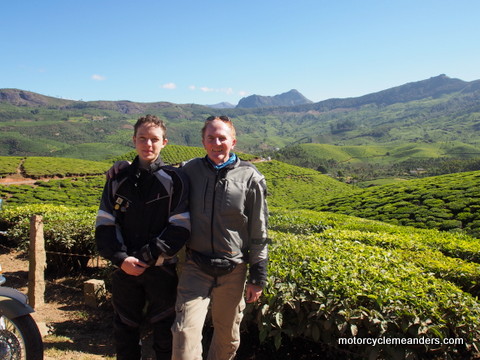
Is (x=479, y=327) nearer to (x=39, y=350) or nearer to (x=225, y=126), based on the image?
(x=225, y=126)

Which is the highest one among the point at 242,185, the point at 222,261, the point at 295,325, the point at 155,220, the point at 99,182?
the point at 242,185

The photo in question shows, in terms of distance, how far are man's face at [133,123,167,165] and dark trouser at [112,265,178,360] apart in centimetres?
87

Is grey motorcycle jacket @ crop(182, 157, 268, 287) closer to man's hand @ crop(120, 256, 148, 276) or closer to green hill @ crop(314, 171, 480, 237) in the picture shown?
man's hand @ crop(120, 256, 148, 276)

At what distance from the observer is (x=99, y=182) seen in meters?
45.4

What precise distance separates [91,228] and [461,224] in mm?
15229

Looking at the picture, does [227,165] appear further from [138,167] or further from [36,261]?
[36,261]

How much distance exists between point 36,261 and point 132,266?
2425mm

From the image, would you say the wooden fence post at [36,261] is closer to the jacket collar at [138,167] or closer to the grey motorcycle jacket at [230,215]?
the jacket collar at [138,167]

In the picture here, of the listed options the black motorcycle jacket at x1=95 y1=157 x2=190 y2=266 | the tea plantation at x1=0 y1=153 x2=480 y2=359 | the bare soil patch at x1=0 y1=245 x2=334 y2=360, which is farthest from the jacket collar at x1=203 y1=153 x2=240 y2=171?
the bare soil patch at x1=0 y1=245 x2=334 y2=360

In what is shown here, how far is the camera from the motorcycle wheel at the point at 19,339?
2426 millimetres

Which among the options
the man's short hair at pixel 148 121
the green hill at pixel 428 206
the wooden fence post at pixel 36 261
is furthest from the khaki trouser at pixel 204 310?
the green hill at pixel 428 206

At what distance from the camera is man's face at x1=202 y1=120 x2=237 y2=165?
2.48 metres

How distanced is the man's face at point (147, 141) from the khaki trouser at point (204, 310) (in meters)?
0.89

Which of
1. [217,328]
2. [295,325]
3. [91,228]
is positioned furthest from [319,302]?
[91,228]
